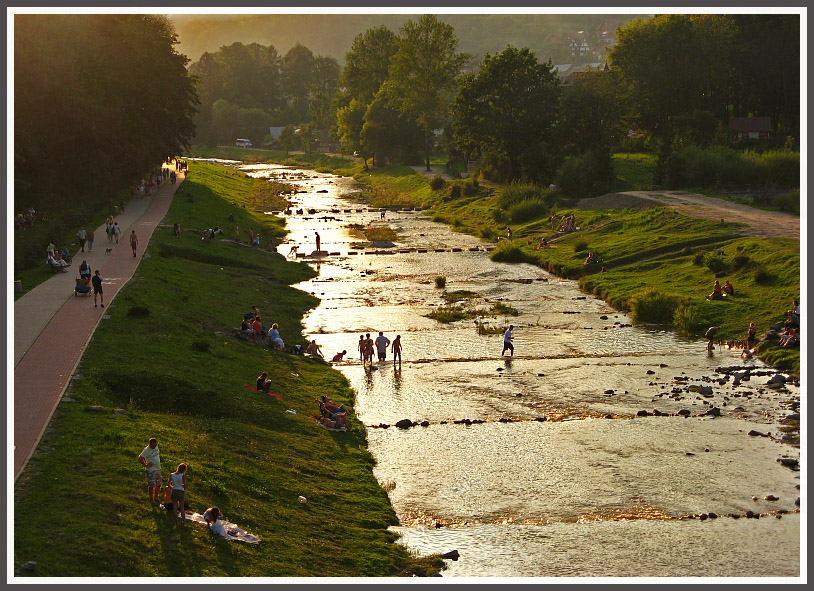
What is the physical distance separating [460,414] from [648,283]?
83.2 feet

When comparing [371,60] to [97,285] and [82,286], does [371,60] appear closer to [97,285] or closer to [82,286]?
[82,286]

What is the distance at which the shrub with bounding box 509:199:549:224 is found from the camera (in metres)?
85.3

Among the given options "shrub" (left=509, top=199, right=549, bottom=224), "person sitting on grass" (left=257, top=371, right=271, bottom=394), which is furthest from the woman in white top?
"shrub" (left=509, top=199, right=549, bottom=224)

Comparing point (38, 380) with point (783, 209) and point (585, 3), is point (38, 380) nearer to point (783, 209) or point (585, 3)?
point (585, 3)

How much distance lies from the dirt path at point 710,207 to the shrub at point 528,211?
3413 mm

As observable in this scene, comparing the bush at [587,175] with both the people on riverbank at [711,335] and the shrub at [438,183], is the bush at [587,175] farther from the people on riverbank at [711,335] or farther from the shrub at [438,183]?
the people on riverbank at [711,335]

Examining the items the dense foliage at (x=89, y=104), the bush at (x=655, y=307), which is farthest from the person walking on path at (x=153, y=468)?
the dense foliage at (x=89, y=104)

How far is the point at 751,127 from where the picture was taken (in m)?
114

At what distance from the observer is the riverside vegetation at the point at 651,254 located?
48.1 metres

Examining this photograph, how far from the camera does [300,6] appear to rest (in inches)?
817

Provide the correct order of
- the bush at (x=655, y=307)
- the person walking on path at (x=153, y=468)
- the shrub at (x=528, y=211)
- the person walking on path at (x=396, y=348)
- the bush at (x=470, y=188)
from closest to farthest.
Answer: the person walking on path at (x=153, y=468)
the person walking on path at (x=396, y=348)
the bush at (x=655, y=307)
the shrub at (x=528, y=211)
the bush at (x=470, y=188)

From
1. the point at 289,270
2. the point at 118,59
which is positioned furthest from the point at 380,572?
the point at 118,59

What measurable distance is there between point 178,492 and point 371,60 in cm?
15124

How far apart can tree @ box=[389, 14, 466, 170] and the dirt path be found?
45793mm
